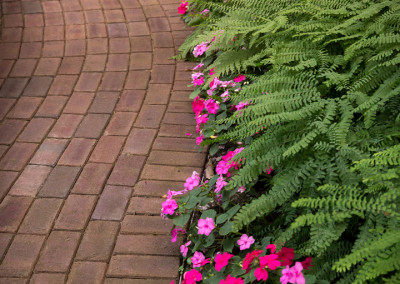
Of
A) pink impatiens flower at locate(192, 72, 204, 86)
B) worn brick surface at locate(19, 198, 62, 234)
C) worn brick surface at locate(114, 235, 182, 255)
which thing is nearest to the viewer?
worn brick surface at locate(114, 235, 182, 255)

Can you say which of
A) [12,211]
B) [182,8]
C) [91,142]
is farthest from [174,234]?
[182,8]

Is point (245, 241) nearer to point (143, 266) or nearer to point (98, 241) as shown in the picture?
point (143, 266)

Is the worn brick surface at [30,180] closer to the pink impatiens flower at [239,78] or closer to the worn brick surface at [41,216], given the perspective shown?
the worn brick surface at [41,216]

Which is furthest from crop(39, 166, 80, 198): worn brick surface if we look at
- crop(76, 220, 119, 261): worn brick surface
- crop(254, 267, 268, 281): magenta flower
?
crop(254, 267, 268, 281): magenta flower

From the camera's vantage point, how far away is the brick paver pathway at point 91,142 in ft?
7.43

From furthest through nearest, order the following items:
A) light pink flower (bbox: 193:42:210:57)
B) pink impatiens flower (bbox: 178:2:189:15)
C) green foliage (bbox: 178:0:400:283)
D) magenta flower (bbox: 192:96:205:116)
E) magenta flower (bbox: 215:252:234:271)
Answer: pink impatiens flower (bbox: 178:2:189:15) → light pink flower (bbox: 193:42:210:57) → magenta flower (bbox: 192:96:205:116) → magenta flower (bbox: 215:252:234:271) → green foliage (bbox: 178:0:400:283)

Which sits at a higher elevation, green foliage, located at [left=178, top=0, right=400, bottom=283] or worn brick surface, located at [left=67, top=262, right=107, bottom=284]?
green foliage, located at [left=178, top=0, right=400, bottom=283]

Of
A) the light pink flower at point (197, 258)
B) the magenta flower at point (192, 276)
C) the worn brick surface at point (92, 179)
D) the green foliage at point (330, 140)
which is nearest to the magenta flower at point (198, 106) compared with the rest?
the green foliage at point (330, 140)

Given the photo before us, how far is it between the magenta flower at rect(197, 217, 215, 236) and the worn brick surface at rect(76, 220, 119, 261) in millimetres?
497

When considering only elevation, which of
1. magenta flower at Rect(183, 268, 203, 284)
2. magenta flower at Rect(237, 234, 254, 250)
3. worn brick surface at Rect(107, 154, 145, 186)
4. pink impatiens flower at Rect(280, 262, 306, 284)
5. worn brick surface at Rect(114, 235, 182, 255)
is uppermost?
pink impatiens flower at Rect(280, 262, 306, 284)

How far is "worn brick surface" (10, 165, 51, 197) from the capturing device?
8.65 ft

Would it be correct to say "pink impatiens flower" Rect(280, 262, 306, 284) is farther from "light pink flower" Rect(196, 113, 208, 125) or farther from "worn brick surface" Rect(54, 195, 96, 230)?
"light pink flower" Rect(196, 113, 208, 125)

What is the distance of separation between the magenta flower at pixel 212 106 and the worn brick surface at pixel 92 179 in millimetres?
696

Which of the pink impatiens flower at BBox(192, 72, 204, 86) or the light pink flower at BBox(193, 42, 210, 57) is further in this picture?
the light pink flower at BBox(193, 42, 210, 57)
